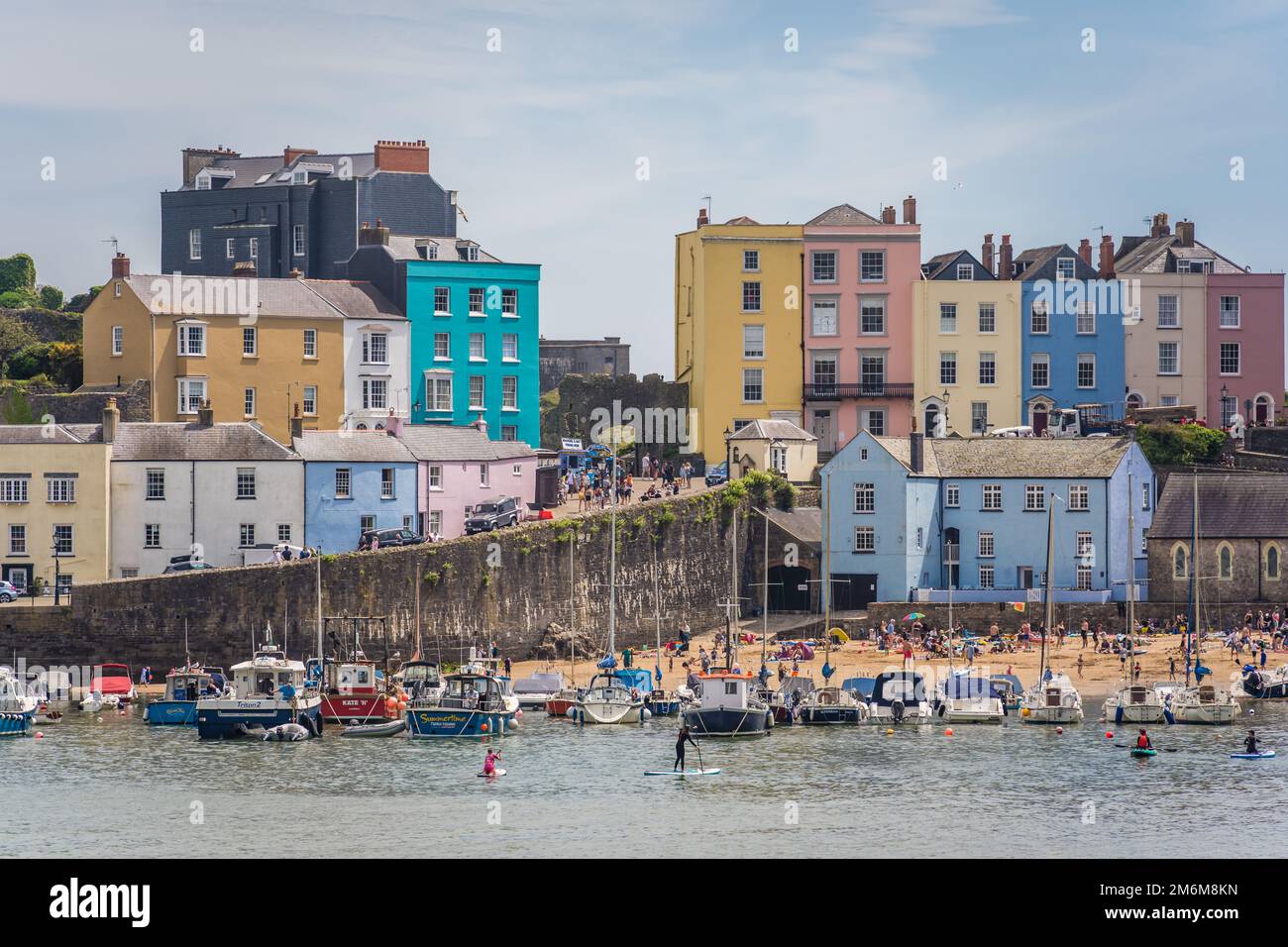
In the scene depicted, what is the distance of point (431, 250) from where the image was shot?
280ft

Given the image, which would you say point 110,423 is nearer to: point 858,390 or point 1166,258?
point 858,390

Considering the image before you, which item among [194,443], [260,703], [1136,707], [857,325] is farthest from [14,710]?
[857,325]

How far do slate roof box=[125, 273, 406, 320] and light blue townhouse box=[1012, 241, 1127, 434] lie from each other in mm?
29650

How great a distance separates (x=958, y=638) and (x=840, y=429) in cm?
1932

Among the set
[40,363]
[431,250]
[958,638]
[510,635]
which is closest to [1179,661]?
[958,638]

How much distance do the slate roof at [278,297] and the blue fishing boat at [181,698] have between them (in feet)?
71.2

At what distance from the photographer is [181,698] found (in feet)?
195

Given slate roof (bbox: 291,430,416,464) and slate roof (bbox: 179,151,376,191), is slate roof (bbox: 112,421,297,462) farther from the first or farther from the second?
slate roof (bbox: 179,151,376,191)

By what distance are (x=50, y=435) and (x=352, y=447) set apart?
1095 centimetres

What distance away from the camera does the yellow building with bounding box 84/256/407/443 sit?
77.2m

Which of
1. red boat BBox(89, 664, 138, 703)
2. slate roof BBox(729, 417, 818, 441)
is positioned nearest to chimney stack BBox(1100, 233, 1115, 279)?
slate roof BBox(729, 417, 818, 441)

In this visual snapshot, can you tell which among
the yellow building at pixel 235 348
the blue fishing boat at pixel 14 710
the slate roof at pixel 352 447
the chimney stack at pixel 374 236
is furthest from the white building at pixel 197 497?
the chimney stack at pixel 374 236
